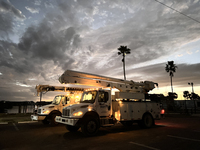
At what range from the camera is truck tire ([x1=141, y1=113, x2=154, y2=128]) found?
1143cm

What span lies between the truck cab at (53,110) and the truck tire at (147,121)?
6211mm

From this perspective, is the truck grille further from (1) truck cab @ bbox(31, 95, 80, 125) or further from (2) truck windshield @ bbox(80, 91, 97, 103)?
(1) truck cab @ bbox(31, 95, 80, 125)

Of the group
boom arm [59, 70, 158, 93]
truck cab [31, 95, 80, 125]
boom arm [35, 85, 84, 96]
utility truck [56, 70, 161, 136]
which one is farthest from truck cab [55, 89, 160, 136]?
boom arm [35, 85, 84, 96]

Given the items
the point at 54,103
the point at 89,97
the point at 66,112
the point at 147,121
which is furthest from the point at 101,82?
the point at 54,103

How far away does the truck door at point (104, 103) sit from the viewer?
31.2ft

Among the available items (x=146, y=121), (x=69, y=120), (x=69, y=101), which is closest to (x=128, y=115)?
(x=146, y=121)

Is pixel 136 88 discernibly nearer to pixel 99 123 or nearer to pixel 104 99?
pixel 104 99

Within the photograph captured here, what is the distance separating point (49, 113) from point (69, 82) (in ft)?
14.9

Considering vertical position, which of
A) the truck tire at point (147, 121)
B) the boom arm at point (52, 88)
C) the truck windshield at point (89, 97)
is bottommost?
the truck tire at point (147, 121)

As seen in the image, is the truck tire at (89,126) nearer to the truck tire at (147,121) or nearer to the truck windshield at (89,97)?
the truck windshield at (89,97)

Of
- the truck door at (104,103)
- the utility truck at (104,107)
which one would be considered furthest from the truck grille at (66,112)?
the truck door at (104,103)

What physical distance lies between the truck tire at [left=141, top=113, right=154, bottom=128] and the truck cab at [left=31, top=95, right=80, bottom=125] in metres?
6.21

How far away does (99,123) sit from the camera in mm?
9133

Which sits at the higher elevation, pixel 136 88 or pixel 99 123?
pixel 136 88
